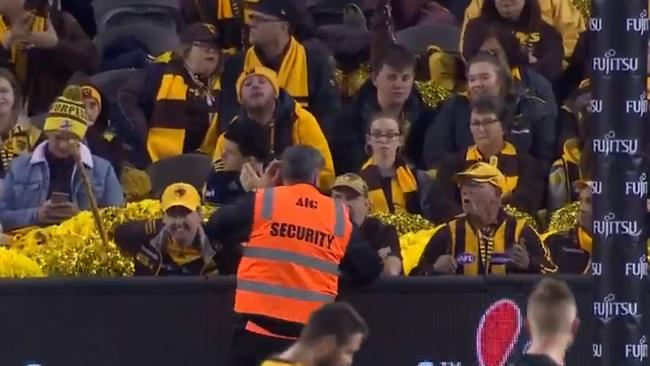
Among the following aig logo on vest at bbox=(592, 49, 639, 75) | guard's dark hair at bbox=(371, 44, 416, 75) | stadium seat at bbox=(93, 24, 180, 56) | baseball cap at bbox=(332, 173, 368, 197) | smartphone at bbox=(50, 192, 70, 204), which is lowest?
aig logo on vest at bbox=(592, 49, 639, 75)

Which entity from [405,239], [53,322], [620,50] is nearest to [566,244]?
[405,239]

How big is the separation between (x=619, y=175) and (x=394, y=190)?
477 cm

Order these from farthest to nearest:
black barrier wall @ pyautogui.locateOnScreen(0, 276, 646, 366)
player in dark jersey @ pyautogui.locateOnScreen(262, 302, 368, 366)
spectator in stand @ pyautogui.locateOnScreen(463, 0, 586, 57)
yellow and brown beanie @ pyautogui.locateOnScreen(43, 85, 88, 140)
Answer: spectator in stand @ pyautogui.locateOnScreen(463, 0, 586, 57) → yellow and brown beanie @ pyautogui.locateOnScreen(43, 85, 88, 140) → black barrier wall @ pyautogui.locateOnScreen(0, 276, 646, 366) → player in dark jersey @ pyautogui.locateOnScreen(262, 302, 368, 366)

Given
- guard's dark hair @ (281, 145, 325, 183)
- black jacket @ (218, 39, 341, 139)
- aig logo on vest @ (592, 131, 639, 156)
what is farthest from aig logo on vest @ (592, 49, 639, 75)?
black jacket @ (218, 39, 341, 139)

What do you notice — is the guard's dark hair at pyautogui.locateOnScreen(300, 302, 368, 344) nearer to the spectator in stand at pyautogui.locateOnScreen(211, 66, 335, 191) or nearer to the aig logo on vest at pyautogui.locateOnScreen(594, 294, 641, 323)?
the aig logo on vest at pyautogui.locateOnScreen(594, 294, 641, 323)

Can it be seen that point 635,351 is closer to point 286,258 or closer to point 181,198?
point 286,258

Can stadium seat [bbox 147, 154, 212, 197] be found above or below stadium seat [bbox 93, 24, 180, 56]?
below

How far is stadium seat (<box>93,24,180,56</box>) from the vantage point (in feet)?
51.9

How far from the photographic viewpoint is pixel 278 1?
14.4m

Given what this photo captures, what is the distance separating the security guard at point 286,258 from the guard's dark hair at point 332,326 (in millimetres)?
2459

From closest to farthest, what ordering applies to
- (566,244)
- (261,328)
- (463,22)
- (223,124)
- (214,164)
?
(261,328) < (566,244) < (214,164) < (223,124) < (463,22)

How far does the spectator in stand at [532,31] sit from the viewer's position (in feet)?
48.9

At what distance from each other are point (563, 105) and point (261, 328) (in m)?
4.29

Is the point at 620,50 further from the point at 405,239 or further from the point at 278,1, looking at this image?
the point at 278,1
